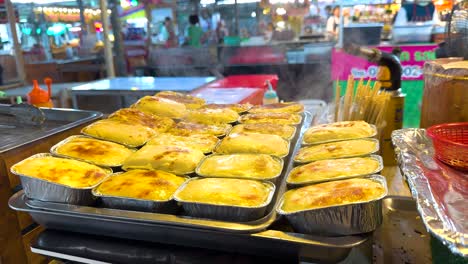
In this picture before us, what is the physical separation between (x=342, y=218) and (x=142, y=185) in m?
0.60

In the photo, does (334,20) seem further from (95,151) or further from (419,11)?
(95,151)

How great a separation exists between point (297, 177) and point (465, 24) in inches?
40.5

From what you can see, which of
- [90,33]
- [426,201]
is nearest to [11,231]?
[426,201]

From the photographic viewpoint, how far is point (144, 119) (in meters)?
1.66

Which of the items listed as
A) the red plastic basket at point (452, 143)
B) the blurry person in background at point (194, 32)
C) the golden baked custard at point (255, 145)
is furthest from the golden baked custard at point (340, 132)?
the blurry person in background at point (194, 32)

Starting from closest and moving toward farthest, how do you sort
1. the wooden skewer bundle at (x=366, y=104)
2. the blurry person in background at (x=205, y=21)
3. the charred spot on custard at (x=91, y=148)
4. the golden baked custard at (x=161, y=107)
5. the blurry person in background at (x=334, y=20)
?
the charred spot on custard at (x=91, y=148) < the wooden skewer bundle at (x=366, y=104) < the golden baked custard at (x=161, y=107) < the blurry person in background at (x=205, y=21) < the blurry person in background at (x=334, y=20)

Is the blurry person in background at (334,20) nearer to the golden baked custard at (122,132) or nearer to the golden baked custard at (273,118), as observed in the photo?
the golden baked custard at (273,118)

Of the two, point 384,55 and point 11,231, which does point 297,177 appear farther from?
point 11,231

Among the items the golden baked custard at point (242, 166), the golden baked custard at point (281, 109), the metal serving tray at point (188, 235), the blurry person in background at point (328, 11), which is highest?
the blurry person in background at point (328, 11)

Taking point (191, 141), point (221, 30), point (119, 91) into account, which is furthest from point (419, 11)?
point (191, 141)

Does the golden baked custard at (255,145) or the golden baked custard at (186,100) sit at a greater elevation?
the golden baked custard at (186,100)

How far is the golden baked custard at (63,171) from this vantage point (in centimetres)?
117

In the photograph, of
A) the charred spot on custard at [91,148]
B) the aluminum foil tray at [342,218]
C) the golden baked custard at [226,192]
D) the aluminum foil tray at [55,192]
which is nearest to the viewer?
the aluminum foil tray at [342,218]

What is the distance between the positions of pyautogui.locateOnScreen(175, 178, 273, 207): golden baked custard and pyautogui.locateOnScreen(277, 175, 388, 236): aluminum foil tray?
Answer: 0.12 m
